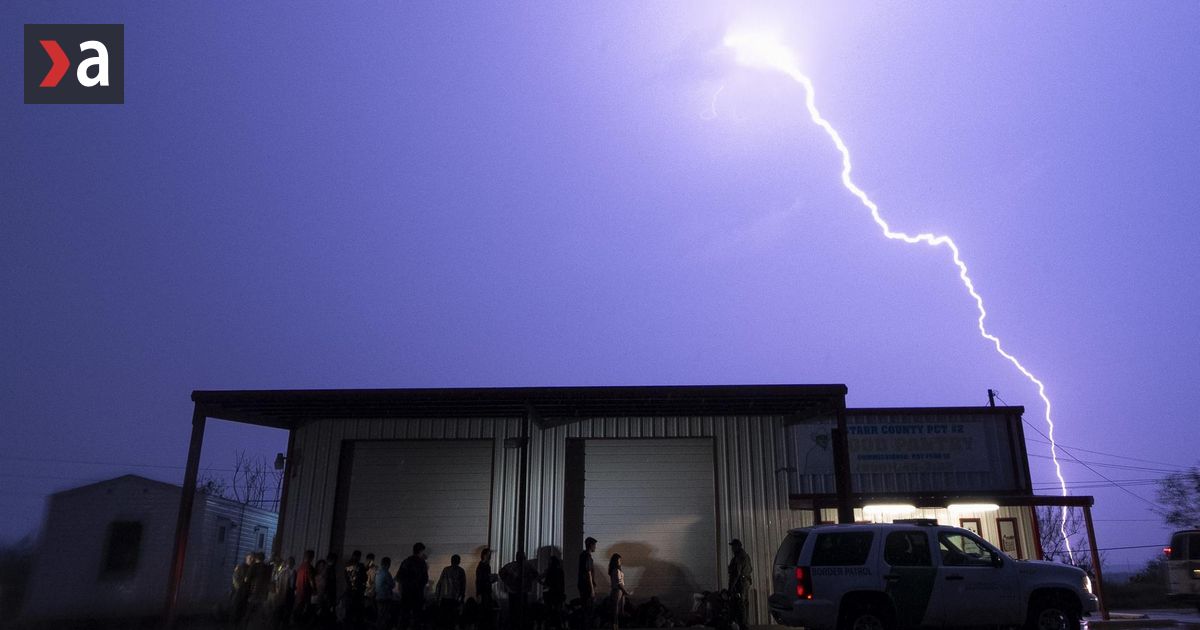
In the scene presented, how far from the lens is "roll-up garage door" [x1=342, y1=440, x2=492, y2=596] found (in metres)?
16.9

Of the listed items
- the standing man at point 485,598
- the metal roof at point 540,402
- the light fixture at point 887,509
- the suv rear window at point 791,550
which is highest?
the metal roof at point 540,402

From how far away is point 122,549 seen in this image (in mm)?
20281

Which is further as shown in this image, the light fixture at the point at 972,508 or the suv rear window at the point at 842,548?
the light fixture at the point at 972,508

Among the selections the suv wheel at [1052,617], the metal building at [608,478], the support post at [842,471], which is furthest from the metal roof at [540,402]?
the suv wheel at [1052,617]

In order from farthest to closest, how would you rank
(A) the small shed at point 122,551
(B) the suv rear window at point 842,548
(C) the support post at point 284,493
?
(A) the small shed at point 122,551 < (C) the support post at point 284,493 < (B) the suv rear window at point 842,548

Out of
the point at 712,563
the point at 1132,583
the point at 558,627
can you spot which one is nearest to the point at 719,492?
the point at 712,563

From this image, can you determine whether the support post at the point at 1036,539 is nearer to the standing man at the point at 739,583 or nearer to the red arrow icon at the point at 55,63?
the standing man at the point at 739,583

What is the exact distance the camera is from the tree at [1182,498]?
132 ft

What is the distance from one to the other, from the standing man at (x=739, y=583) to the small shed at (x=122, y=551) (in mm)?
13320

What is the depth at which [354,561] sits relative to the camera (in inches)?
569

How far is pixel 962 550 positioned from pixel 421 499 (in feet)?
37.5

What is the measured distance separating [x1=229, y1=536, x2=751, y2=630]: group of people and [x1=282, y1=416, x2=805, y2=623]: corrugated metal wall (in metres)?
1.71

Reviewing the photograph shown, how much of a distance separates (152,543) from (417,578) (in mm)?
12070

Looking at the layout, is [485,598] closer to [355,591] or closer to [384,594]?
[384,594]
